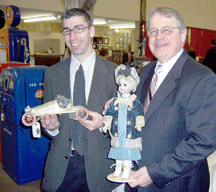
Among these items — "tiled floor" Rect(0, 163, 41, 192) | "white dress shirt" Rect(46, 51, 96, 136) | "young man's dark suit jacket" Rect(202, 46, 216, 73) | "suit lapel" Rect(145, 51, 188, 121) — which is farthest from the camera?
"young man's dark suit jacket" Rect(202, 46, 216, 73)

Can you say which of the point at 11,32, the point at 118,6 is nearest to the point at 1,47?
the point at 11,32

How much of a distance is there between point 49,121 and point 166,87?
0.81 metres

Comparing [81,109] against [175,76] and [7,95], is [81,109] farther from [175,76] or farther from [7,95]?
[7,95]

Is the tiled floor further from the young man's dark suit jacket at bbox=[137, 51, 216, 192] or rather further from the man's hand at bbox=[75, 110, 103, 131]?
the young man's dark suit jacket at bbox=[137, 51, 216, 192]

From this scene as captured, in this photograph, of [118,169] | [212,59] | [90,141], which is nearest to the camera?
[118,169]

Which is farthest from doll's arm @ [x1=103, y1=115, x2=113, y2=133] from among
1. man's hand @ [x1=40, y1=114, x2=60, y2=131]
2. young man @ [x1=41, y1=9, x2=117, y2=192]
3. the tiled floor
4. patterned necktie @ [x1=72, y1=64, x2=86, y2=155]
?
the tiled floor

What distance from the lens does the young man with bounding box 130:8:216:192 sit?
46.8 inches

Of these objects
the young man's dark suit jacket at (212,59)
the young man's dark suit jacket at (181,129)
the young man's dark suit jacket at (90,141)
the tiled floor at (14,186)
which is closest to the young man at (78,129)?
the young man's dark suit jacket at (90,141)

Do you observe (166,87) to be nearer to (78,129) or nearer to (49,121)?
(78,129)

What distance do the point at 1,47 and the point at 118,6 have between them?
5.98 metres

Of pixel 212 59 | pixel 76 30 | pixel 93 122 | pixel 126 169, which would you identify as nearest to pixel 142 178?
pixel 126 169

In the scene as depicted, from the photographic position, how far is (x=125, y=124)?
139 cm

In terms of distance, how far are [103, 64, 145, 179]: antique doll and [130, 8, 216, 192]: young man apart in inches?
2.4

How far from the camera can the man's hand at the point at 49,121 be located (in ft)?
5.08
